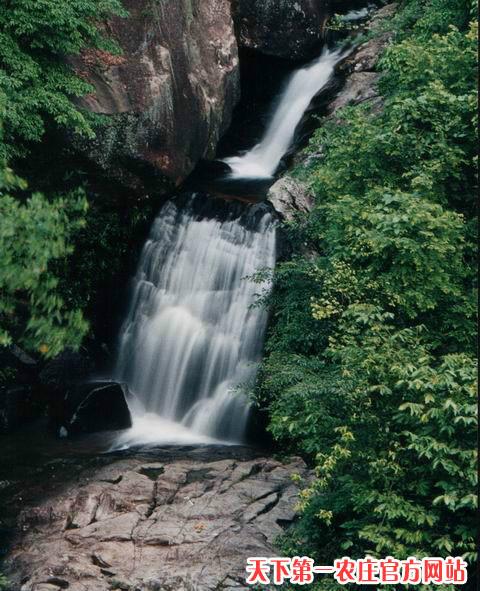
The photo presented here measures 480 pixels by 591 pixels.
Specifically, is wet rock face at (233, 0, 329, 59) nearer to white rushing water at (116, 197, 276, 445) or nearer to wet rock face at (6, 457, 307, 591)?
white rushing water at (116, 197, 276, 445)

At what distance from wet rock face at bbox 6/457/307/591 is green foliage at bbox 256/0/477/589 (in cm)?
106

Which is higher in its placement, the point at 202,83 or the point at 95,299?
the point at 202,83

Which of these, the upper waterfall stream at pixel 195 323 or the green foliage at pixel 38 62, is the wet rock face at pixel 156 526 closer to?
the upper waterfall stream at pixel 195 323

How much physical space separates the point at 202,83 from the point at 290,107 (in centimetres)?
341

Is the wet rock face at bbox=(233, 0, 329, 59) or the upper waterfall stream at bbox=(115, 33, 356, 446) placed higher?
the wet rock face at bbox=(233, 0, 329, 59)

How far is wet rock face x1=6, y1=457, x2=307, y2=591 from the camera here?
819cm

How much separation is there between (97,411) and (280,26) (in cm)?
1295

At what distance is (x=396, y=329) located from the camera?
317 inches

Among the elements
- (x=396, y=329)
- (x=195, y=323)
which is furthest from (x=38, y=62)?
(x=396, y=329)

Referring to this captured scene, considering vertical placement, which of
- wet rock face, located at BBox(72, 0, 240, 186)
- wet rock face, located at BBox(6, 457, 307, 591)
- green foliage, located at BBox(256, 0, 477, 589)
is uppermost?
wet rock face, located at BBox(72, 0, 240, 186)

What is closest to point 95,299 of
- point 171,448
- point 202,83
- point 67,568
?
point 171,448

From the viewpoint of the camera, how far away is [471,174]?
9031mm

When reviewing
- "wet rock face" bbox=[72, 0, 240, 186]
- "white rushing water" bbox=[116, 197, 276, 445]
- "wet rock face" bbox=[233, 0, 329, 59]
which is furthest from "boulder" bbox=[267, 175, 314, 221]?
"wet rock face" bbox=[233, 0, 329, 59]

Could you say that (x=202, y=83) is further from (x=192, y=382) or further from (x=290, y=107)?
(x=192, y=382)
